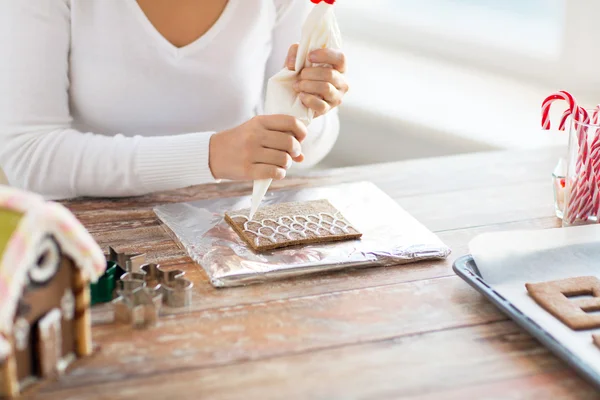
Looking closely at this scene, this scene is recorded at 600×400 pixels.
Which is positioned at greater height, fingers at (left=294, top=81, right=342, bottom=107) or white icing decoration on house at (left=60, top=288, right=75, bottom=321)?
fingers at (left=294, top=81, right=342, bottom=107)

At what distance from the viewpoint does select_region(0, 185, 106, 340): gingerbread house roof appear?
2.28 ft

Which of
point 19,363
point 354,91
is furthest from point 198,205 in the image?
point 354,91

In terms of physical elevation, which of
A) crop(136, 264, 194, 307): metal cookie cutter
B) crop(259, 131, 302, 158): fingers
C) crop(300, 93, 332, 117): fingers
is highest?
crop(300, 93, 332, 117): fingers

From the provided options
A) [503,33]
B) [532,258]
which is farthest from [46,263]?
[503,33]

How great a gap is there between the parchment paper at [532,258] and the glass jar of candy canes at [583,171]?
0.22 ft

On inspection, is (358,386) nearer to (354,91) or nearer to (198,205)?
(198,205)

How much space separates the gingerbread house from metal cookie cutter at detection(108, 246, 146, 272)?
0.68ft

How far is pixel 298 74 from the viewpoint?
3.70 ft

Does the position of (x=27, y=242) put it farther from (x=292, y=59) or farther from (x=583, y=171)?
(x=583, y=171)

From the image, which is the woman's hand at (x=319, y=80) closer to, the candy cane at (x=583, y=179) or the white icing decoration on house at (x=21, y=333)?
the candy cane at (x=583, y=179)

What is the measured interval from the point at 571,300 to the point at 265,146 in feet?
1.65

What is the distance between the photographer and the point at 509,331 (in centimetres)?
89

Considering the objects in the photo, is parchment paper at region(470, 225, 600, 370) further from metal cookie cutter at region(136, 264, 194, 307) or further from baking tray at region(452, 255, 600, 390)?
metal cookie cutter at region(136, 264, 194, 307)

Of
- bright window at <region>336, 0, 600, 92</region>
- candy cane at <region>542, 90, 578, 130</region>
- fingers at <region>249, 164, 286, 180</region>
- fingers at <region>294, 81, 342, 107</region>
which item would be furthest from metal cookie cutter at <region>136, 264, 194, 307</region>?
bright window at <region>336, 0, 600, 92</region>
